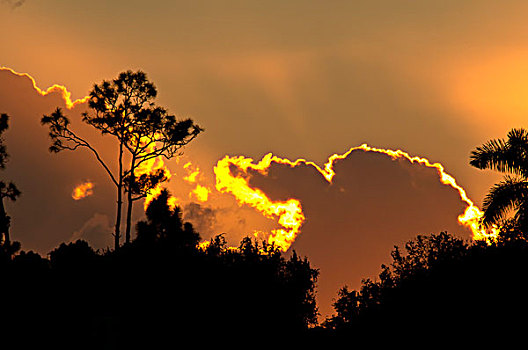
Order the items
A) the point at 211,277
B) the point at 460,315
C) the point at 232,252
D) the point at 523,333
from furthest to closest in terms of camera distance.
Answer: the point at 232,252 → the point at 211,277 → the point at 460,315 → the point at 523,333

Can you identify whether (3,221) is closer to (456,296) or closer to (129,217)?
(129,217)

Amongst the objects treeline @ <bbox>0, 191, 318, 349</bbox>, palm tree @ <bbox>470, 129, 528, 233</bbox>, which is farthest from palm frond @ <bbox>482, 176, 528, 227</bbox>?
treeline @ <bbox>0, 191, 318, 349</bbox>

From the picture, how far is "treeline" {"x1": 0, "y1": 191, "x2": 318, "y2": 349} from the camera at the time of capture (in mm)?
38281

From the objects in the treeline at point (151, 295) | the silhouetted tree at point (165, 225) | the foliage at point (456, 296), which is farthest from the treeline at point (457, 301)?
the silhouetted tree at point (165, 225)

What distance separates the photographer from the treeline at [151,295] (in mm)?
38281

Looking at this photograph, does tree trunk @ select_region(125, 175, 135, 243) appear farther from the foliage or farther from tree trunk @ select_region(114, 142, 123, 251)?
the foliage

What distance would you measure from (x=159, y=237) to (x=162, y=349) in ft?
47.8

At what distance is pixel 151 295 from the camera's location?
41906 mm

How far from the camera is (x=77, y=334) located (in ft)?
123

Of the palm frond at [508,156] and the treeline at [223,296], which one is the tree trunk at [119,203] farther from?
the palm frond at [508,156]

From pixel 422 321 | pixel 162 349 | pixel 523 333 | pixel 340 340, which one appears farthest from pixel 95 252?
pixel 523 333

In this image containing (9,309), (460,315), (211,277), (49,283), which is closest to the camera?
(460,315)

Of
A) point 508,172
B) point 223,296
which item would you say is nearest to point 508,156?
point 508,172

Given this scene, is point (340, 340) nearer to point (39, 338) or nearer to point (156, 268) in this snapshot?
point (156, 268)
